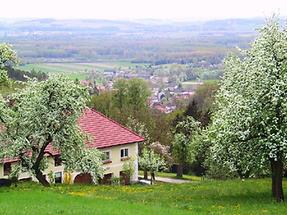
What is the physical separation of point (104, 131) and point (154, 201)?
1229 inches

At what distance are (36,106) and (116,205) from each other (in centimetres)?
1360

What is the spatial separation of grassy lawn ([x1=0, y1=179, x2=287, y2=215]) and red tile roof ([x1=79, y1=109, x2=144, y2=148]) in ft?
69.7

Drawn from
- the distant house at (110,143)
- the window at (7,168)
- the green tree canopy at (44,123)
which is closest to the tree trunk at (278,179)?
the green tree canopy at (44,123)

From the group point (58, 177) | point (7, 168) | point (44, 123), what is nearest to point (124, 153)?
point (58, 177)

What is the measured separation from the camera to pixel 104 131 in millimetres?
61375

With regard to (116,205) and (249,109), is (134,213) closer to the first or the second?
(116,205)

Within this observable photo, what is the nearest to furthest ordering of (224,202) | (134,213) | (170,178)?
1. (134,213)
2. (224,202)
3. (170,178)

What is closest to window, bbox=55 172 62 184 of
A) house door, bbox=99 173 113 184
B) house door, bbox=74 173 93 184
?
house door, bbox=74 173 93 184

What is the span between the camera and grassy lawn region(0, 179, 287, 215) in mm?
24797

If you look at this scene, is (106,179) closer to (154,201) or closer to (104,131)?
(104,131)

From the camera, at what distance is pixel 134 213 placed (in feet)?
78.3

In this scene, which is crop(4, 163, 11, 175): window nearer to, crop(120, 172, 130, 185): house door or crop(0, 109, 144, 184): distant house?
crop(0, 109, 144, 184): distant house

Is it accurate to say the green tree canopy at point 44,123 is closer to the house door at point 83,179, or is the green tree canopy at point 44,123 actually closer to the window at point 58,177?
the window at point 58,177

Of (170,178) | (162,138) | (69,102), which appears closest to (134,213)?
(69,102)
